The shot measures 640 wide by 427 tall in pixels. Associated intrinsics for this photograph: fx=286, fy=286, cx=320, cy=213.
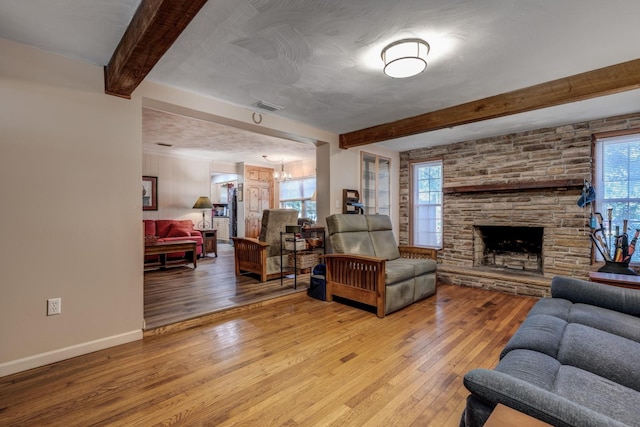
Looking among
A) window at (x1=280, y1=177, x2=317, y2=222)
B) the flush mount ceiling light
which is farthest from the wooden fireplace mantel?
window at (x1=280, y1=177, x2=317, y2=222)

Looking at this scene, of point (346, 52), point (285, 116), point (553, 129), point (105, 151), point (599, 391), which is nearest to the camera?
point (599, 391)

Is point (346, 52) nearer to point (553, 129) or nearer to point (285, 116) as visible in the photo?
point (285, 116)

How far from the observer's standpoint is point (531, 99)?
2.86 metres

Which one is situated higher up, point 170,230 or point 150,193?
point 150,193

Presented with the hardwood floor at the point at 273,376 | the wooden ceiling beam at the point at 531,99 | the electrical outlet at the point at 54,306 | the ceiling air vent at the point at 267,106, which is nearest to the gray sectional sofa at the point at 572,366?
the hardwood floor at the point at 273,376

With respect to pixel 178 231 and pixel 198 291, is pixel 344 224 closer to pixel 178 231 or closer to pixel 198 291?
pixel 198 291

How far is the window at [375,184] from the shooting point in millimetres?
5375

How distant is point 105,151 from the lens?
8.00 ft

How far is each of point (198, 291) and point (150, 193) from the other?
13.4 feet

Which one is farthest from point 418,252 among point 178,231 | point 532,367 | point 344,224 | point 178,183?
point 178,183

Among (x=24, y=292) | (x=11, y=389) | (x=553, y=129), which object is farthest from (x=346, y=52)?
(x=553, y=129)

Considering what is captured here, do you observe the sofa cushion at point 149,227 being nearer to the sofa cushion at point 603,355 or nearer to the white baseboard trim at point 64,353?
the white baseboard trim at point 64,353

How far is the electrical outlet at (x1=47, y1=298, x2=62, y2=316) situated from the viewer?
2.20 metres

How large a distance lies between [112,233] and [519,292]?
16.4 ft
